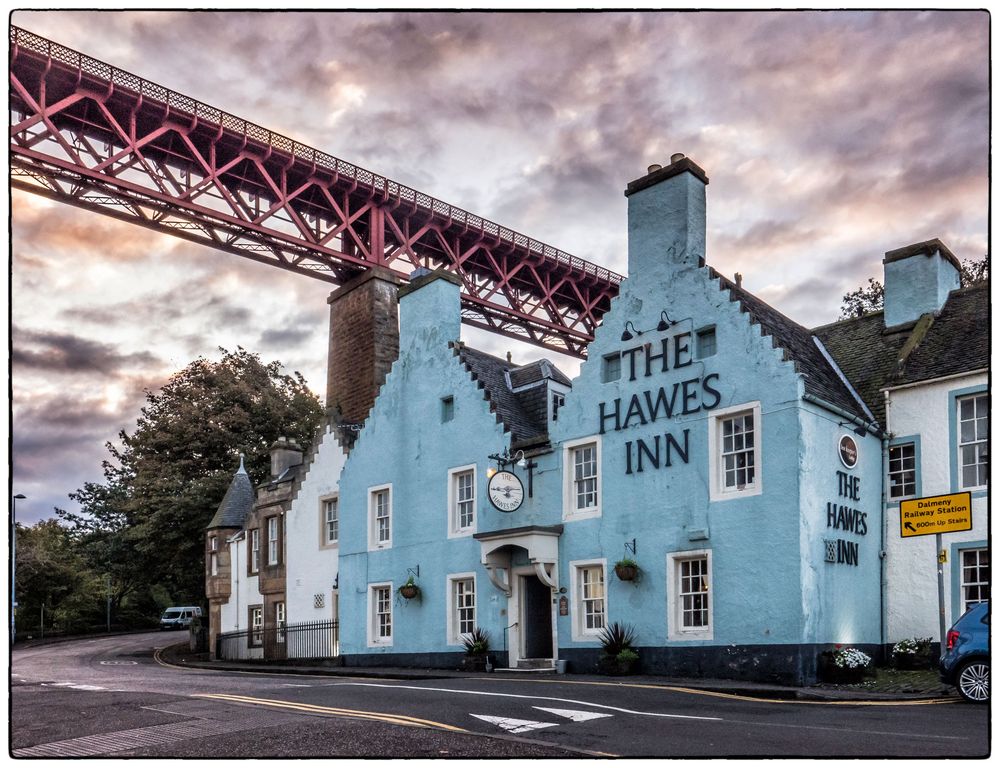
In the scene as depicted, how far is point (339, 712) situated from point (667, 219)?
564 inches

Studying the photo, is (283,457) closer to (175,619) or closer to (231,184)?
(231,184)

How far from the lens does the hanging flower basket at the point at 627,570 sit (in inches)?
899

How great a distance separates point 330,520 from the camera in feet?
111

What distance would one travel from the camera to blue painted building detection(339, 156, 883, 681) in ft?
69.2

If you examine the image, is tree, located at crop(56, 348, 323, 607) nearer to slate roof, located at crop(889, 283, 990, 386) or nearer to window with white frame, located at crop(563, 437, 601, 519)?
window with white frame, located at crop(563, 437, 601, 519)

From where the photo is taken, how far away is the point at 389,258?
152 feet

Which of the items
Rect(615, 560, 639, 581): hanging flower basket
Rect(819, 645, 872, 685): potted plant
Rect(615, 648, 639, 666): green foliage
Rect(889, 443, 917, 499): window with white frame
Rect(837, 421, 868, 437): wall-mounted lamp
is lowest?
Rect(615, 648, 639, 666): green foliage

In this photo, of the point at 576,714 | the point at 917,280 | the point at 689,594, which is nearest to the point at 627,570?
the point at 689,594

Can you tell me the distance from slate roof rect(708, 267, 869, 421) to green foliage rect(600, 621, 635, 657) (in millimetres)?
6523

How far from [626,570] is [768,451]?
4077 mm

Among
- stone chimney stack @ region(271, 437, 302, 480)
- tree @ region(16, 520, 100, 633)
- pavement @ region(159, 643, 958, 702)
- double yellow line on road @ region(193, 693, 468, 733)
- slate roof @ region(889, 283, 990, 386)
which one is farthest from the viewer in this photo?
tree @ region(16, 520, 100, 633)

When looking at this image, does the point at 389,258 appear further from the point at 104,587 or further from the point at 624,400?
the point at 104,587


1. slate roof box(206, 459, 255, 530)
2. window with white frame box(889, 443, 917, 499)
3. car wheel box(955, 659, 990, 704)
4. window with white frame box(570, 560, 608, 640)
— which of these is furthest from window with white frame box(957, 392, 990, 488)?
slate roof box(206, 459, 255, 530)

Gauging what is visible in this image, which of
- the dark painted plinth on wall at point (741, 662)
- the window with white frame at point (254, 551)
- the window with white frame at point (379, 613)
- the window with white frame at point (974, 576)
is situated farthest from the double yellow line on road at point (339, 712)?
the window with white frame at point (254, 551)
